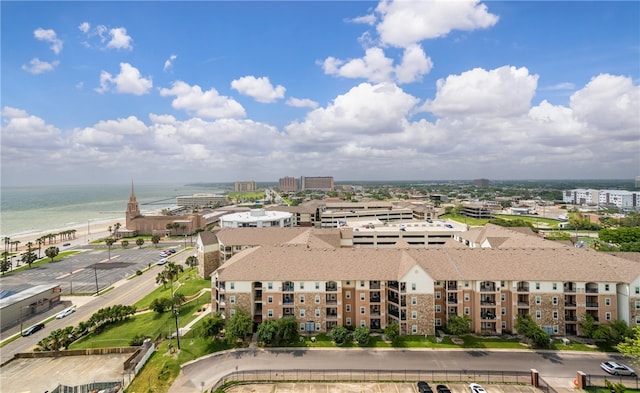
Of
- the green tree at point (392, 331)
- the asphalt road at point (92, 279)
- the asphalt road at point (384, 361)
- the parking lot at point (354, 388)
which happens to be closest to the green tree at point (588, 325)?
the asphalt road at point (384, 361)

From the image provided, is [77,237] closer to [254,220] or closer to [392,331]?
[254,220]

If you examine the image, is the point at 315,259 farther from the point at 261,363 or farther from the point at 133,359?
the point at 133,359

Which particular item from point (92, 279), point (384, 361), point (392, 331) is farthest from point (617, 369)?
point (92, 279)

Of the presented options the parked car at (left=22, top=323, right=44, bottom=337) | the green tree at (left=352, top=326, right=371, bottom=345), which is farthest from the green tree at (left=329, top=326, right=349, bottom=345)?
the parked car at (left=22, top=323, right=44, bottom=337)

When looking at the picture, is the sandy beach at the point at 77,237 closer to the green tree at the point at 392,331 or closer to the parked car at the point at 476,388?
the green tree at the point at 392,331

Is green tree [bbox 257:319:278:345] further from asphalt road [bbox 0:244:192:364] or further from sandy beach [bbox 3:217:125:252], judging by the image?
sandy beach [bbox 3:217:125:252]
